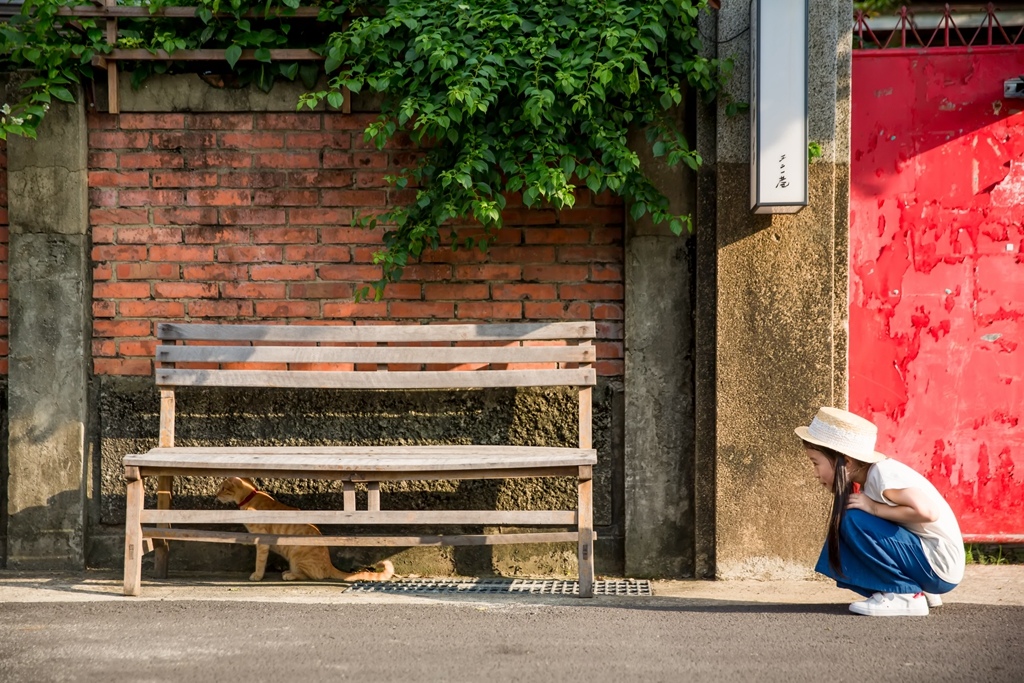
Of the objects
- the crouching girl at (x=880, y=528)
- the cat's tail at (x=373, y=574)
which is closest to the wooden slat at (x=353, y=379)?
the cat's tail at (x=373, y=574)

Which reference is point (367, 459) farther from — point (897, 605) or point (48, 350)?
point (897, 605)

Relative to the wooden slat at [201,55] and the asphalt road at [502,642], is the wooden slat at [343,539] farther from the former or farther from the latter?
the wooden slat at [201,55]

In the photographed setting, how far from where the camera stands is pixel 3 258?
498cm

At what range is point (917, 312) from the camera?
4871 mm

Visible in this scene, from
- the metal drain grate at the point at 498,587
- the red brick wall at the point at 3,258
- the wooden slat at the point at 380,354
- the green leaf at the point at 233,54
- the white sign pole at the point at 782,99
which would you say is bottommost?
the metal drain grate at the point at 498,587

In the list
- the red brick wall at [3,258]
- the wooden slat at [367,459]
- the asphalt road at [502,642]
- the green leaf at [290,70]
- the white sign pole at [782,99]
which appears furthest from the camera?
the red brick wall at [3,258]

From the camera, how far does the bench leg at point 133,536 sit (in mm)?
4215

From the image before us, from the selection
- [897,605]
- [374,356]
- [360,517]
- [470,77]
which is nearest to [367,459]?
[360,517]

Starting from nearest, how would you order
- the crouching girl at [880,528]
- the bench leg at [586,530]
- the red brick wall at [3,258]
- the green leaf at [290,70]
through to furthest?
the crouching girl at [880,528] → the bench leg at [586,530] → the green leaf at [290,70] → the red brick wall at [3,258]

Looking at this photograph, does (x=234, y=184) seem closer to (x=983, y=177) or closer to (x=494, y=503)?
(x=494, y=503)

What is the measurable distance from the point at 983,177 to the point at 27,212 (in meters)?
4.61

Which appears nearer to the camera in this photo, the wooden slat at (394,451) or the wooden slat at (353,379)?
the wooden slat at (394,451)

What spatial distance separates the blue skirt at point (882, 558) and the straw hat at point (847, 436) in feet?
0.72

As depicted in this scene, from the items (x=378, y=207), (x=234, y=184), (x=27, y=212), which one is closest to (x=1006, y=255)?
(x=378, y=207)
